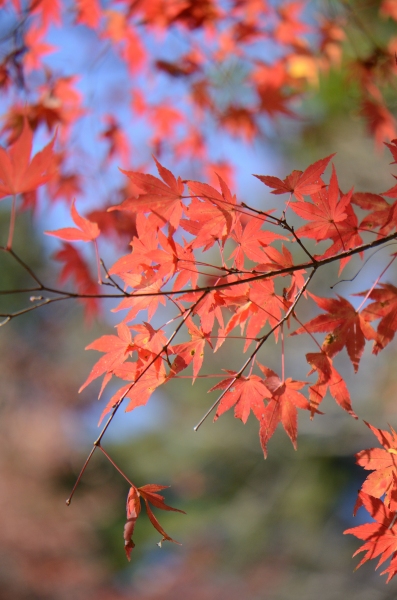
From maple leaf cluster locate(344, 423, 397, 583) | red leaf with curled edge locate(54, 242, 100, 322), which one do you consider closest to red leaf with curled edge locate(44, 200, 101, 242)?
maple leaf cluster locate(344, 423, 397, 583)

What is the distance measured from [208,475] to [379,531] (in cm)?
600

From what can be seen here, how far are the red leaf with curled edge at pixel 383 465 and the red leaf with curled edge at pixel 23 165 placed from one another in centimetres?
65

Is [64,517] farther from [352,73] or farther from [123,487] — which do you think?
[352,73]

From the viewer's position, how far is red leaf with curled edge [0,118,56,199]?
511mm

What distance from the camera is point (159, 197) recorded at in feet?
2.05

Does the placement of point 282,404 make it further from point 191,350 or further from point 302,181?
point 302,181

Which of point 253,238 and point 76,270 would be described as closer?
point 253,238

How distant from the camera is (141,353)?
0.70m

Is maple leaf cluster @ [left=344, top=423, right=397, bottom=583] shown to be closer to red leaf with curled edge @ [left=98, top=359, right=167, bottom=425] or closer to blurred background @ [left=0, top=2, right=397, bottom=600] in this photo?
red leaf with curled edge @ [left=98, top=359, right=167, bottom=425]

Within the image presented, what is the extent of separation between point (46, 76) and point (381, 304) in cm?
186

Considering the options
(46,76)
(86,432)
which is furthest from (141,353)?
(86,432)

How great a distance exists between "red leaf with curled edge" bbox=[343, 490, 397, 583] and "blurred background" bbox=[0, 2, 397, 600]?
2.89 m

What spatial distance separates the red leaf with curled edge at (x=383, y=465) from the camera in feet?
2.23

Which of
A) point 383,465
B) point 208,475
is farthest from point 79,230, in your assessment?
point 208,475
